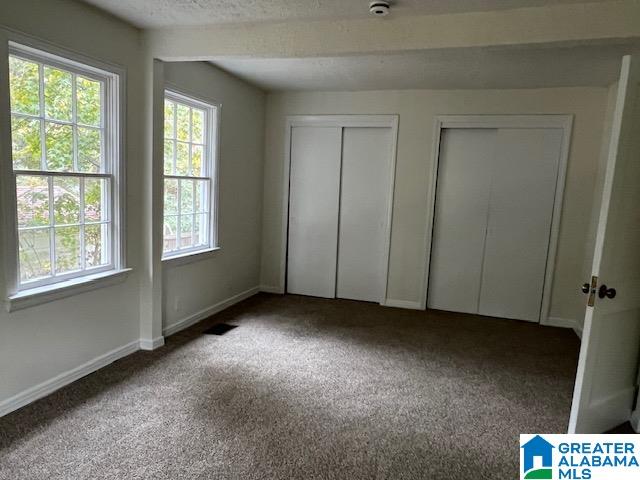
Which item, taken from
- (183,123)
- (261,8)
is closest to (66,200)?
(183,123)

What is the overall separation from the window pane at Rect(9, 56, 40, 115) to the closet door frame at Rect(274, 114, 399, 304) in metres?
3.00

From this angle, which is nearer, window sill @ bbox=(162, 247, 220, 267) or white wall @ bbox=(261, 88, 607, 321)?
window sill @ bbox=(162, 247, 220, 267)

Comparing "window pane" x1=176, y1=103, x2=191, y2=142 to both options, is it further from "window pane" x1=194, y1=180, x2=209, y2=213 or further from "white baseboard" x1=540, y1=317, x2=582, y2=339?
"white baseboard" x1=540, y1=317, x2=582, y2=339

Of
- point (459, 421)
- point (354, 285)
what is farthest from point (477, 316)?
point (459, 421)

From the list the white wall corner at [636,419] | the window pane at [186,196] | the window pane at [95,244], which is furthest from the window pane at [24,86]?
the white wall corner at [636,419]

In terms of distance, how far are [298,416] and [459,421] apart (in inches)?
38.3

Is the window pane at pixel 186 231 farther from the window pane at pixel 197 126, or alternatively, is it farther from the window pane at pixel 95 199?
the window pane at pixel 95 199

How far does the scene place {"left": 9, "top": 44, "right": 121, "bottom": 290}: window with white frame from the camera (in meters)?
2.46

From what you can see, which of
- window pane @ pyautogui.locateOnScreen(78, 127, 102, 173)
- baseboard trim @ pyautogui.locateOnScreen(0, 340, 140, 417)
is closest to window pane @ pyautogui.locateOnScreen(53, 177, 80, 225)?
window pane @ pyautogui.locateOnScreen(78, 127, 102, 173)

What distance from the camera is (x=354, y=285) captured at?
5.27 metres

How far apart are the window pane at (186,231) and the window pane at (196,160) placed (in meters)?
0.43

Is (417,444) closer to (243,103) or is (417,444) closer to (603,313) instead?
(603,313)

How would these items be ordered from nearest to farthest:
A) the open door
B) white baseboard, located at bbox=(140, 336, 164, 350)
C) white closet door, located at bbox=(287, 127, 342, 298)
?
the open door < white baseboard, located at bbox=(140, 336, 164, 350) < white closet door, located at bbox=(287, 127, 342, 298)

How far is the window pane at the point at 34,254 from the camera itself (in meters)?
2.52
